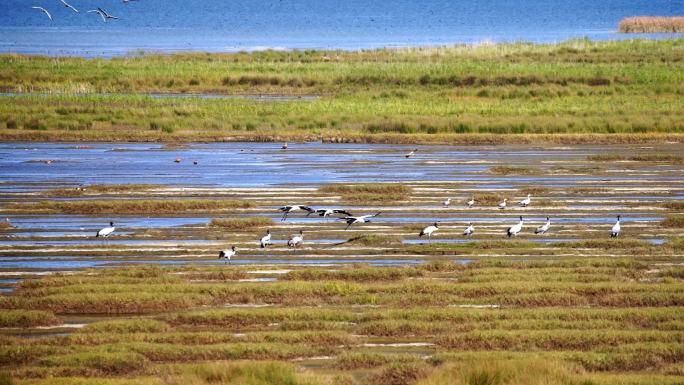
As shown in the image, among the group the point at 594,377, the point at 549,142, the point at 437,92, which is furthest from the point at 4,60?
the point at 594,377

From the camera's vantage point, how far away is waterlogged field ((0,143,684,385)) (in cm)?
1580

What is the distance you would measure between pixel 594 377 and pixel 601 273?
6.95 meters

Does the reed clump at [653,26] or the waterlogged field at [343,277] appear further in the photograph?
the reed clump at [653,26]

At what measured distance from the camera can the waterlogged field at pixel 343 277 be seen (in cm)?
1580

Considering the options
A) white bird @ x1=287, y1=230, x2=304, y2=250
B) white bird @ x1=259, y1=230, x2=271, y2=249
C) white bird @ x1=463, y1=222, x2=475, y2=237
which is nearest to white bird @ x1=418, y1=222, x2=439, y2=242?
white bird @ x1=463, y1=222, x2=475, y2=237

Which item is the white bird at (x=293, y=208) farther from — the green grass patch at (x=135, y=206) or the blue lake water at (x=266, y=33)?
the blue lake water at (x=266, y=33)

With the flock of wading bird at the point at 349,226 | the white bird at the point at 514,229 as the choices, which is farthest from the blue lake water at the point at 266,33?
the white bird at the point at 514,229

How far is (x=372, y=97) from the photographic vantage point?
56.3m

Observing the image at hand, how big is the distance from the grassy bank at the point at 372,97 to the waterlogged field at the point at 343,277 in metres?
7.80

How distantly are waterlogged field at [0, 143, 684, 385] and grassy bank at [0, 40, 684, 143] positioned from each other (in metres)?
7.80

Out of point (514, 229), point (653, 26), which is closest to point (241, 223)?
point (514, 229)

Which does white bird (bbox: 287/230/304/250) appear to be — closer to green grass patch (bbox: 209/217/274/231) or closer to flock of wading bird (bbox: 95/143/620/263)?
flock of wading bird (bbox: 95/143/620/263)

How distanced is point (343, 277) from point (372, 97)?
116 ft

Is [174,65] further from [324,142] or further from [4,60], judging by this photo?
[324,142]
